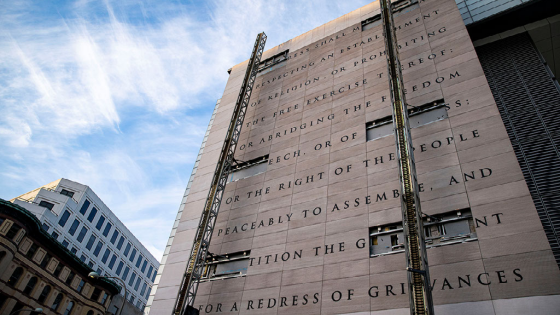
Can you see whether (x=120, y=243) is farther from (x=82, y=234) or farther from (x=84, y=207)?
(x=84, y=207)

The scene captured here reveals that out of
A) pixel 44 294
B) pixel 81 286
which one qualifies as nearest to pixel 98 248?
pixel 81 286

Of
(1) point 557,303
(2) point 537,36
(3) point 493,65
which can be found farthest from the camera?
(2) point 537,36

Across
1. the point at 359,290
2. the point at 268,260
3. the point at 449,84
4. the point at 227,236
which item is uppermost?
the point at 449,84

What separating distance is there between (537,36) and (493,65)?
17.2ft

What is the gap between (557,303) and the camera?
1424cm

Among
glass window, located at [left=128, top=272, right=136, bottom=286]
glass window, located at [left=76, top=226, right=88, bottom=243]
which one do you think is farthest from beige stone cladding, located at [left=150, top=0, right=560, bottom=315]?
glass window, located at [left=128, top=272, right=136, bottom=286]

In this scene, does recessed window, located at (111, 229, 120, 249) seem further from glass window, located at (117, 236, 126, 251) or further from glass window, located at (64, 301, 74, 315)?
glass window, located at (64, 301, 74, 315)

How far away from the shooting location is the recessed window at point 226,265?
2543 cm

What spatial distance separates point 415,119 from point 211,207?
15302mm

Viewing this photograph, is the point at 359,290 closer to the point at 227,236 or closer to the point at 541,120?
the point at 227,236

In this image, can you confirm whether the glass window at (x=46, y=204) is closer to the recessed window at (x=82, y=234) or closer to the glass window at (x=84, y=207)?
the glass window at (x=84, y=207)

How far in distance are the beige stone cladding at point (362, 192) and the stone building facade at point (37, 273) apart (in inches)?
1126

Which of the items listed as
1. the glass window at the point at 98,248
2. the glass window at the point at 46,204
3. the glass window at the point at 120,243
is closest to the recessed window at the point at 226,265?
the glass window at the point at 46,204

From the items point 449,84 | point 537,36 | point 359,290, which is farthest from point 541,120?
point 359,290
